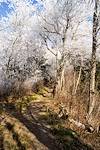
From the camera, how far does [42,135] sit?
14.1 meters

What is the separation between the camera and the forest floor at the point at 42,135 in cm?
1265

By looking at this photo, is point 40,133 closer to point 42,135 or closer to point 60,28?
point 42,135

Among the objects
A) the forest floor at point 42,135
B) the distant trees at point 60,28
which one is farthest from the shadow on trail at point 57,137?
the distant trees at point 60,28

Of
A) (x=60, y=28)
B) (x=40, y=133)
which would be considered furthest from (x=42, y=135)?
(x=60, y=28)

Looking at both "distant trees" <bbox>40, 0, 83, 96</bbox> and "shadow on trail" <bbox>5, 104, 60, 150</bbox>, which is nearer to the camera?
"shadow on trail" <bbox>5, 104, 60, 150</bbox>

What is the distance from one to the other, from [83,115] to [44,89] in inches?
544

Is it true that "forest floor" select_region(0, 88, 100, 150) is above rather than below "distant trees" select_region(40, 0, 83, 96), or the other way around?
below

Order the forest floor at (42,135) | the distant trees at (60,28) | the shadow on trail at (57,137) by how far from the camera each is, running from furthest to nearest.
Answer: the distant trees at (60,28)
the shadow on trail at (57,137)
the forest floor at (42,135)

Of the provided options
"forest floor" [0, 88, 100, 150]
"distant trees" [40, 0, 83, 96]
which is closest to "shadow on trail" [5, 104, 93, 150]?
"forest floor" [0, 88, 100, 150]

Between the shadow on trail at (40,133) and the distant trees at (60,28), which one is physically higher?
the distant trees at (60,28)

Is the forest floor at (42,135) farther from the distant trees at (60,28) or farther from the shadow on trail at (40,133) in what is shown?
the distant trees at (60,28)

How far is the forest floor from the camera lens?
1265 centimetres

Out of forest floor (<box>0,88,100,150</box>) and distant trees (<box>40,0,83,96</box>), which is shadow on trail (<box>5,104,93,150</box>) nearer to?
forest floor (<box>0,88,100,150</box>)

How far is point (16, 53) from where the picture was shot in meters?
32.8
